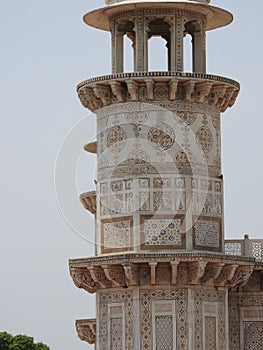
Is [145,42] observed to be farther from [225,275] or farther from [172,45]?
[225,275]

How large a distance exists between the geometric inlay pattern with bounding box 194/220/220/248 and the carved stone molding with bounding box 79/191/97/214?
474 cm

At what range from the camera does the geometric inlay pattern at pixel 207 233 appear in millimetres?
34062

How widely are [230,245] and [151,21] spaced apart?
5490 mm

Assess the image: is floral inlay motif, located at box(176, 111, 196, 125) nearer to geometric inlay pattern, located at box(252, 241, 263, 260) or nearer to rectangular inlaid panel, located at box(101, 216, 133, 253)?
rectangular inlaid panel, located at box(101, 216, 133, 253)

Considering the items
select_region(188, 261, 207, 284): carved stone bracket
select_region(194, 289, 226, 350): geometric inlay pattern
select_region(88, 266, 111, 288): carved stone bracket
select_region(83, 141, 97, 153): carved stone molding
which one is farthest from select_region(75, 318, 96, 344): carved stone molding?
select_region(188, 261, 207, 284): carved stone bracket

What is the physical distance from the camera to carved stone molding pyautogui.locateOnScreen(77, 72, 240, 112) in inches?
1345

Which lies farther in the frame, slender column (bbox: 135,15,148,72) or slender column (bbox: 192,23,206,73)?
slender column (bbox: 192,23,206,73)

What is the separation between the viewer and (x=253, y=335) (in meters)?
35.3

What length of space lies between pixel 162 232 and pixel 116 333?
2487 mm

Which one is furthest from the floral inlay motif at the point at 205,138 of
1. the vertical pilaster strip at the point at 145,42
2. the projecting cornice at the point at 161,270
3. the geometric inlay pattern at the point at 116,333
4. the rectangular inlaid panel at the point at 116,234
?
the geometric inlay pattern at the point at 116,333

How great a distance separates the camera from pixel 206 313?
33969 millimetres

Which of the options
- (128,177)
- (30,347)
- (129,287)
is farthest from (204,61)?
(30,347)

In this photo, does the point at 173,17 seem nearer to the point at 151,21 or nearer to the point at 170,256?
the point at 151,21

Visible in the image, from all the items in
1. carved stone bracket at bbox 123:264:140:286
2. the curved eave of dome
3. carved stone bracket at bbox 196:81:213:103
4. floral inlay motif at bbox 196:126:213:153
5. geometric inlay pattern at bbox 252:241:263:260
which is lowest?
carved stone bracket at bbox 123:264:140:286
